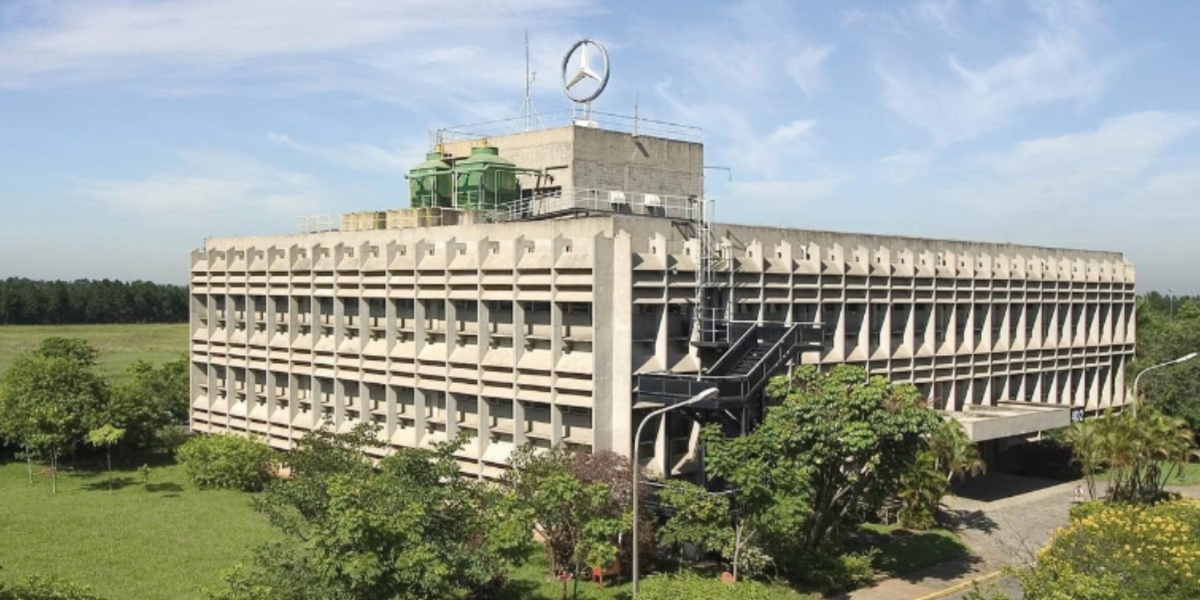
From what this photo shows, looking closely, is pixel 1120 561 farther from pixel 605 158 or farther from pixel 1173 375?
pixel 1173 375

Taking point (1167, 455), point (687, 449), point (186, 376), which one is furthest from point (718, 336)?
point (186, 376)

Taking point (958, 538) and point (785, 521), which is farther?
point (958, 538)

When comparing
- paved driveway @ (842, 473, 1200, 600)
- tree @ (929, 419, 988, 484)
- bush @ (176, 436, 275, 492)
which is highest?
tree @ (929, 419, 988, 484)

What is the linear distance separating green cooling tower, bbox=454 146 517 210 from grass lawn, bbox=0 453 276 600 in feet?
59.1

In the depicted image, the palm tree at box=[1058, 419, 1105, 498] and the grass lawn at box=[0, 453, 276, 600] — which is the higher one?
the palm tree at box=[1058, 419, 1105, 498]

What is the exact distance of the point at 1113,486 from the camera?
1813 inches

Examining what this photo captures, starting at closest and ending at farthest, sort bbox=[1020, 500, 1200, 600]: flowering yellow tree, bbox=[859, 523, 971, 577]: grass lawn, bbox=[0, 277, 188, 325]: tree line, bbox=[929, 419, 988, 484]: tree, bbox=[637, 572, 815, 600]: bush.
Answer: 1. bbox=[1020, 500, 1200, 600]: flowering yellow tree
2. bbox=[637, 572, 815, 600]: bush
3. bbox=[859, 523, 971, 577]: grass lawn
4. bbox=[929, 419, 988, 484]: tree
5. bbox=[0, 277, 188, 325]: tree line

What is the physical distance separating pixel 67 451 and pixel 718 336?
37013 millimetres

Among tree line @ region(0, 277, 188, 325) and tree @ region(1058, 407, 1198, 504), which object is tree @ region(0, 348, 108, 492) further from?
tree line @ region(0, 277, 188, 325)

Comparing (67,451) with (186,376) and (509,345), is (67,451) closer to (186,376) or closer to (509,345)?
(186,376)

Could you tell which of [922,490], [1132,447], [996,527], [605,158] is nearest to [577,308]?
[605,158]

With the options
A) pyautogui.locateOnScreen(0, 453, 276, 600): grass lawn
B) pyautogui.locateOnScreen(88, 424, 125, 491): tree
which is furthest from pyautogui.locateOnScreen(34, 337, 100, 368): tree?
pyautogui.locateOnScreen(88, 424, 125, 491): tree

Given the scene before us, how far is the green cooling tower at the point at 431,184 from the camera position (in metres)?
51.3

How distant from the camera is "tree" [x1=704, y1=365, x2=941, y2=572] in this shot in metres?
31.2
